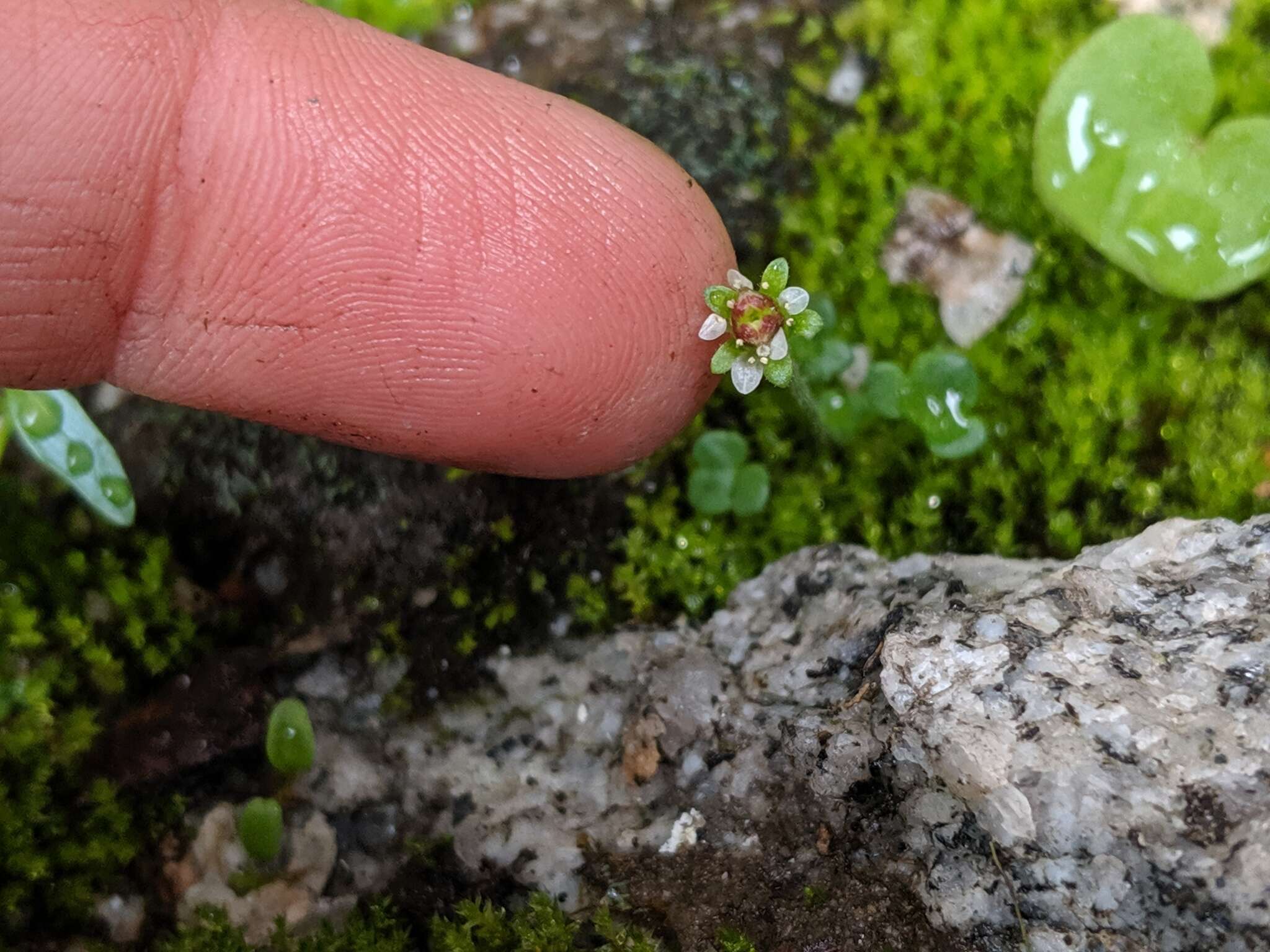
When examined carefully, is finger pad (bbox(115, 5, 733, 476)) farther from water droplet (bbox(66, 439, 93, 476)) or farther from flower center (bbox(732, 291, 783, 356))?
water droplet (bbox(66, 439, 93, 476))

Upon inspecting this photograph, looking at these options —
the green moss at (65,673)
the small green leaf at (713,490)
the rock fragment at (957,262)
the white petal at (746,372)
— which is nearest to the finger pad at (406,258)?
the white petal at (746,372)

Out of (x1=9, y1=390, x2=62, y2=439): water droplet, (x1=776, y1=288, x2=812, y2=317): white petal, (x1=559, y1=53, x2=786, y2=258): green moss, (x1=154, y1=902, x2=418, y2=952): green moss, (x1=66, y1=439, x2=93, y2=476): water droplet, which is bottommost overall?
(x1=154, y1=902, x2=418, y2=952): green moss

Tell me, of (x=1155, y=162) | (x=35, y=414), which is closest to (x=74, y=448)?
(x=35, y=414)

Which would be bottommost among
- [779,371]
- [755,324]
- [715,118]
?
[779,371]

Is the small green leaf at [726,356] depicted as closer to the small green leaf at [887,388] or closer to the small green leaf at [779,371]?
the small green leaf at [779,371]

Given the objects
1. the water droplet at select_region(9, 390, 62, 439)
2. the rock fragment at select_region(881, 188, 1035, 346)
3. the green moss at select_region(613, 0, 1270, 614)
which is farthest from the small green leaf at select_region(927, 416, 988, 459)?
the water droplet at select_region(9, 390, 62, 439)

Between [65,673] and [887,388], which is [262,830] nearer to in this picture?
[65,673]
